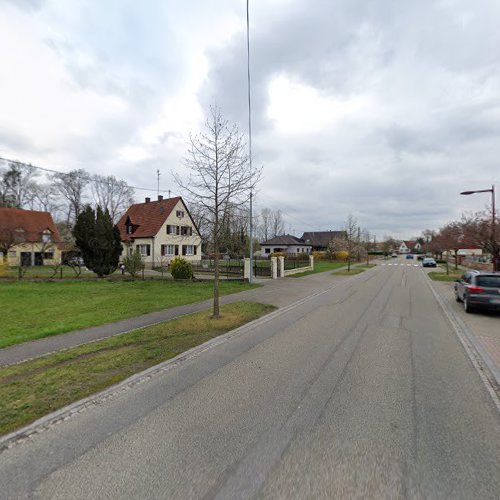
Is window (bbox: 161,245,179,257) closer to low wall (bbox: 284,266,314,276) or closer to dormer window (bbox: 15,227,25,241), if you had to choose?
dormer window (bbox: 15,227,25,241)

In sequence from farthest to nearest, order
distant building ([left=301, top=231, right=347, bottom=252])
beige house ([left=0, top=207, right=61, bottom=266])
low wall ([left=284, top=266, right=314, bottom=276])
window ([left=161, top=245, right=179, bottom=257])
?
distant building ([left=301, top=231, right=347, bottom=252]) < window ([left=161, top=245, right=179, bottom=257]) < beige house ([left=0, top=207, right=61, bottom=266]) < low wall ([left=284, top=266, right=314, bottom=276])

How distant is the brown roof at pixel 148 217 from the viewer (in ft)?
120

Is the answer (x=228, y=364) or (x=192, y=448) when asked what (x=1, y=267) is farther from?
(x=192, y=448)

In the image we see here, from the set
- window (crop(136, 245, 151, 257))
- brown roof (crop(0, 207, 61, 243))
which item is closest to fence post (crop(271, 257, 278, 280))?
window (crop(136, 245, 151, 257))

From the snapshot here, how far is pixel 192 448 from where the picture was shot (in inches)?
121

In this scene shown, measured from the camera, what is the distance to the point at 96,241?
19.8 m

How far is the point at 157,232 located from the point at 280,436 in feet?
113

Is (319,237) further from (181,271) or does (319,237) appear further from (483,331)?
(483,331)

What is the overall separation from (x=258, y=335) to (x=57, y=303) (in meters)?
8.91

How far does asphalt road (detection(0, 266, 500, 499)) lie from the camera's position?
8.49ft

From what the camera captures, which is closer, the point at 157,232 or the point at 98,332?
the point at 98,332

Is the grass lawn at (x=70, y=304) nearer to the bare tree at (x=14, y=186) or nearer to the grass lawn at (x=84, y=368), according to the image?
the grass lawn at (x=84, y=368)

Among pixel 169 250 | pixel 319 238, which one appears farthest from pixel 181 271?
pixel 319 238

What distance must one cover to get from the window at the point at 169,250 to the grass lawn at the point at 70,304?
17833 mm
